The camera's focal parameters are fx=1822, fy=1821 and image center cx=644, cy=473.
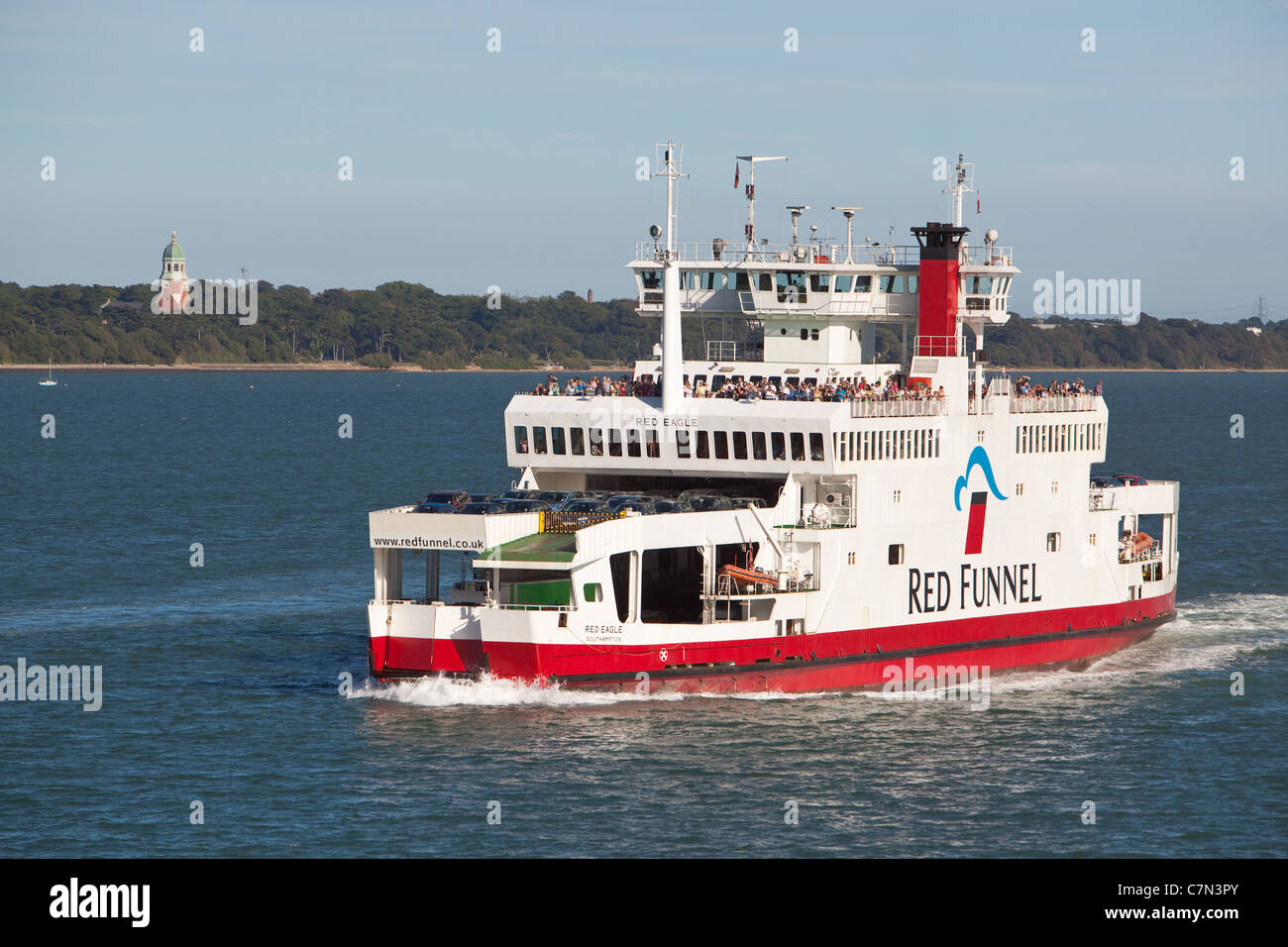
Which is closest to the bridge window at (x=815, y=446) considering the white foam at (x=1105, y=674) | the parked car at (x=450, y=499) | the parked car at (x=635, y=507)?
the parked car at (x=635, y=507)

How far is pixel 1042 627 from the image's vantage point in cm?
5359

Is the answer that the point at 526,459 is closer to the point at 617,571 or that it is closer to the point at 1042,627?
the point at 617,571

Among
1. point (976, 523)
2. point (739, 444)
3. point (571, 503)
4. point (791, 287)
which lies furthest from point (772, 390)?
point (571, 503)

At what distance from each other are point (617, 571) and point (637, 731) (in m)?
5.26

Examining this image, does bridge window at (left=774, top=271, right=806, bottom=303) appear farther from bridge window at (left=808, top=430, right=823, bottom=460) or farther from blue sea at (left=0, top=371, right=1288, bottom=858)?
blue sea at (left=0, top=371, right=1288, bottom=858)

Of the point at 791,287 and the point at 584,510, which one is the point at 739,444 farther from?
the point at 791,287

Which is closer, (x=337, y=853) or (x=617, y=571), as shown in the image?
(x=337, y=853)

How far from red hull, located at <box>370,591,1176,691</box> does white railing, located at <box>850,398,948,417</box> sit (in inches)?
227

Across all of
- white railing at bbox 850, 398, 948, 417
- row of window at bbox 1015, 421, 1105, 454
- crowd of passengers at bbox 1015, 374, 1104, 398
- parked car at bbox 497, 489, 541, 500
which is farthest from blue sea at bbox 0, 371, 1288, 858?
crowd of passengers at bbox 1015, 374, 1104, 398

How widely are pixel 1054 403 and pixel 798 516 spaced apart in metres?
11.4

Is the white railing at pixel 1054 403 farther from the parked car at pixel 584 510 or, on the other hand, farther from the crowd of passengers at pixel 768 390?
the parked car at pixel 584 510

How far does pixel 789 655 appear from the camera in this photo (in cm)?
4638
